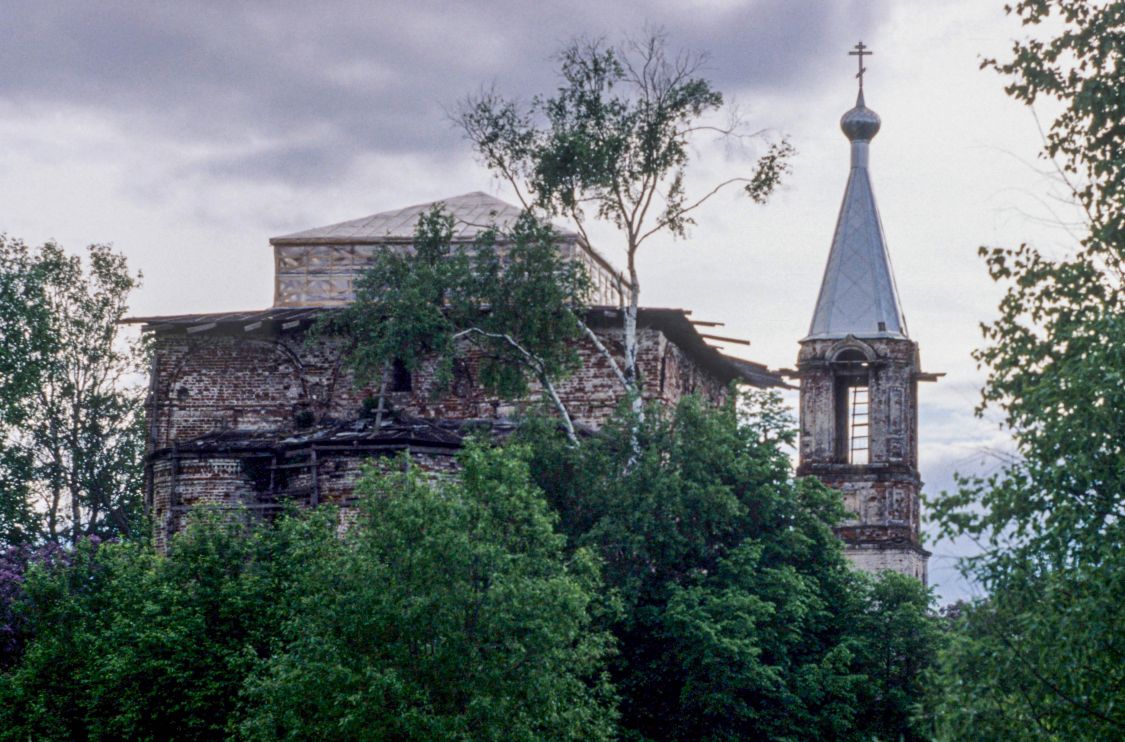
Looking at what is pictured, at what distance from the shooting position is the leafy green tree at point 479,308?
24.9m

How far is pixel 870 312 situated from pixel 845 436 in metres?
2.66

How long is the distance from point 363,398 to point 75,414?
31.9ft

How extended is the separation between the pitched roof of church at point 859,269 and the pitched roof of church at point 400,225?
7332 millimetres

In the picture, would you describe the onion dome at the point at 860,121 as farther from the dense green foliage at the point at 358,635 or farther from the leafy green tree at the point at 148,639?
the leafy green tree at the point at 148,639

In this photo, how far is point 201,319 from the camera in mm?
30188

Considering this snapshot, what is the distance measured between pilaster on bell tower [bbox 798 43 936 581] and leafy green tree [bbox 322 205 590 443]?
10728 mm

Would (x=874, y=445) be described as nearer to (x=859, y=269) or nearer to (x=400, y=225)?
(x=859, y=269)

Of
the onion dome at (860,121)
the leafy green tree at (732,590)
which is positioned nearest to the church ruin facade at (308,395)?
the leafy green tree at (732,590)

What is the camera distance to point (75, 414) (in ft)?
120

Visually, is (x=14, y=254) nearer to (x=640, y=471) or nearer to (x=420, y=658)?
(x=640, y=471)

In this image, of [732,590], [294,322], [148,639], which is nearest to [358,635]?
[148,639]

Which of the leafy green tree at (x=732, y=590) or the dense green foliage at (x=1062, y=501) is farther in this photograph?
the leafy green tree at (x=732, y=590)

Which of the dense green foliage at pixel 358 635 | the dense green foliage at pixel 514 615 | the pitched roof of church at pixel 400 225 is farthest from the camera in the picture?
the pitched roof of church at pixel 400 225

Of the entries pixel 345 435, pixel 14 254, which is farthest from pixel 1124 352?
pixel 14 254
